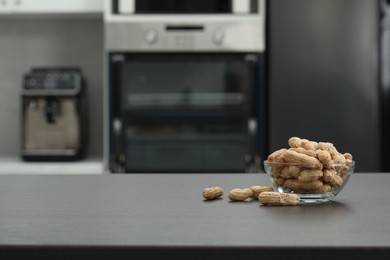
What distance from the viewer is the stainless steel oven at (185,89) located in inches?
102

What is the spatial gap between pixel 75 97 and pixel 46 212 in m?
1.96

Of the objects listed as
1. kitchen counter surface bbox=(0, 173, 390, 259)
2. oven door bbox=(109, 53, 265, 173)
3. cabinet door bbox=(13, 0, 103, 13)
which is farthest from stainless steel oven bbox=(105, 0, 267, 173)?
kitchen counter surface bbox=(0, 173, 390, 259)

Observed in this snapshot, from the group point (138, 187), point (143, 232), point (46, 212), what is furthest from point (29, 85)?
point (143, 232)

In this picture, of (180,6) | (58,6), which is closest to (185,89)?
(180,6)

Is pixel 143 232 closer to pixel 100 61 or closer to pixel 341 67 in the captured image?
pixel 341 67

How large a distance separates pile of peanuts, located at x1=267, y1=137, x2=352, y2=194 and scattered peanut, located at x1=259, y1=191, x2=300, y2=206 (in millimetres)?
27

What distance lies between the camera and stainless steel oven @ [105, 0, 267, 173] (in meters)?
2.59

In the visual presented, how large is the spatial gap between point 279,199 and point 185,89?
1.76 metres

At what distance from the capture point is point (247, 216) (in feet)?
2.62

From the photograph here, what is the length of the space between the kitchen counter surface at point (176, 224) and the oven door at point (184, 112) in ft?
4.79

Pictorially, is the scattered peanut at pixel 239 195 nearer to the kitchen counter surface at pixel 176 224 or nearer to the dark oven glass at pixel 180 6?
the kitchen counter surface at pixel 176 224

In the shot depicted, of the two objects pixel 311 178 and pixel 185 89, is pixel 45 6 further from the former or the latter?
pixel 311 178

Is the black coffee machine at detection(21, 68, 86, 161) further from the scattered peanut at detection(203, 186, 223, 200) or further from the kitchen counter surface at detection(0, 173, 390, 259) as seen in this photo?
the scattered peanut at detection(203, 186, 223, 200)

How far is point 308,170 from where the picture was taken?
899 mm
